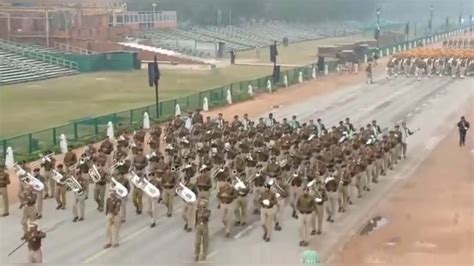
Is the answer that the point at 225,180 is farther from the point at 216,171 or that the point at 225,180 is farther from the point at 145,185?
the point at 145,185

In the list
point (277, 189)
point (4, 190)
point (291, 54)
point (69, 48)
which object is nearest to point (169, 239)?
point (277, 189)

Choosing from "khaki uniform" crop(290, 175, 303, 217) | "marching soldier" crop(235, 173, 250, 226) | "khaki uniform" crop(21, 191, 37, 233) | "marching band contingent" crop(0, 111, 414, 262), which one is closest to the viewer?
"khaki uniform" crop(21, 191, 37, 233)

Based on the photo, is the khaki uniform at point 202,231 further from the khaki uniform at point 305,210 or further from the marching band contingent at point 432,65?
the marching band contingent at point 432,65

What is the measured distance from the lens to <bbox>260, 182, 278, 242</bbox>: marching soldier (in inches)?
864

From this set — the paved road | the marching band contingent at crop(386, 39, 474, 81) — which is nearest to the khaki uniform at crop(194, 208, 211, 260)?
the paved road

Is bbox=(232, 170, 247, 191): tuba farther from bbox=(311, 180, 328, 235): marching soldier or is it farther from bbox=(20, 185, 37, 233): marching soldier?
bbox=(20, 185, 37, 233): marching soldier

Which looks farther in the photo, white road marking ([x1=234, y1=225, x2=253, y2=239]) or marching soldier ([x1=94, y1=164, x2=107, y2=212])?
marching soldier ([x1=94, y1=164, x2=107, y2=212])

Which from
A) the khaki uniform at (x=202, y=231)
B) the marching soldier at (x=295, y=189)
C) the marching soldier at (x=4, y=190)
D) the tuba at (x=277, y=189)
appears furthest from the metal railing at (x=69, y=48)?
the khaki uniform at (x=202, y=231)

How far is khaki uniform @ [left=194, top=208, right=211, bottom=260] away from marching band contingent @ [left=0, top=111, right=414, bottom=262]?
0.07 ft

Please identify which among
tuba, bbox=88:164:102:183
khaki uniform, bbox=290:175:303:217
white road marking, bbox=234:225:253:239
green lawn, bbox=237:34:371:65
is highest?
tuba, bbox=88:164:102:183

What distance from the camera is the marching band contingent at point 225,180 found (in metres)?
22.0

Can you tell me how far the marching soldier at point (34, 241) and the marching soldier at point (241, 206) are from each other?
558cm

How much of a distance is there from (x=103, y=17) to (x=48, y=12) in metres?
9.20

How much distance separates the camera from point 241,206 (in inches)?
934
